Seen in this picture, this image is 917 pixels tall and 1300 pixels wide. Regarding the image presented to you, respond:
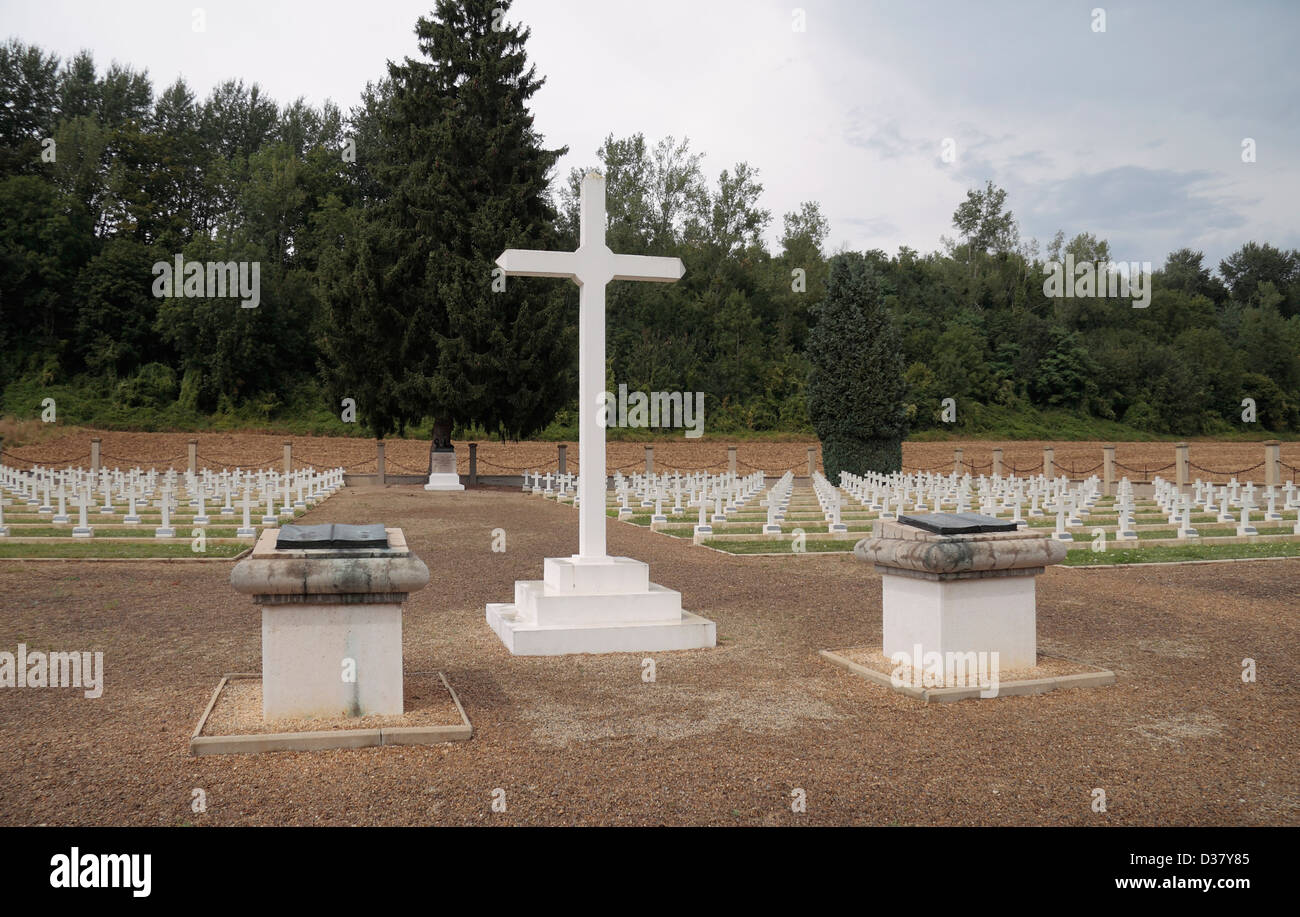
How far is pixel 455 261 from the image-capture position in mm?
28891

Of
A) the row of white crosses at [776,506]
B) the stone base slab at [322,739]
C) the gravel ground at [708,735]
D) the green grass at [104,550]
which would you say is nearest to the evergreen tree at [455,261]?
the row of white crosses at [776,506]

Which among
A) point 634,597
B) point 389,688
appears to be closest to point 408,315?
point 634,597

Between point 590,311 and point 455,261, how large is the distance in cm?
2193

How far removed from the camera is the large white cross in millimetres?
7934

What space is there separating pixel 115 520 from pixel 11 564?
234 inches

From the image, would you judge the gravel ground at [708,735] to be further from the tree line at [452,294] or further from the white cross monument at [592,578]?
the tree line at [452,294]

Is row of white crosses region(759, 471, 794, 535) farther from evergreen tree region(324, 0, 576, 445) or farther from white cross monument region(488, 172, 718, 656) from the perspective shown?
evergreen tree region(324, 0, 576, 445)

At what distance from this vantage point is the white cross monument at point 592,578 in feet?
23.8

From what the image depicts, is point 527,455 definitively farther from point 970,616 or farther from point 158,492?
point 970,616
